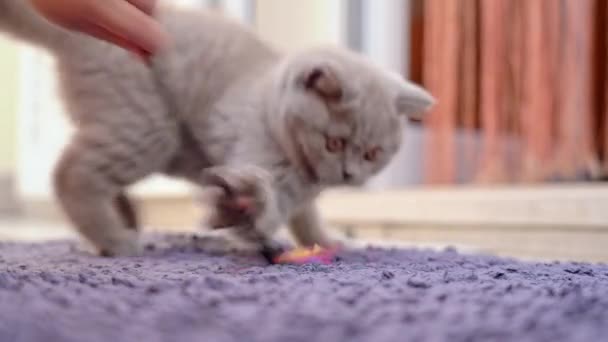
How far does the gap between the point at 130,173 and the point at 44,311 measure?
0.62m

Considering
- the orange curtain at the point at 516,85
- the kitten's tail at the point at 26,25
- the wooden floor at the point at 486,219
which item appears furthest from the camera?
the orange curtain at the point at 516,85

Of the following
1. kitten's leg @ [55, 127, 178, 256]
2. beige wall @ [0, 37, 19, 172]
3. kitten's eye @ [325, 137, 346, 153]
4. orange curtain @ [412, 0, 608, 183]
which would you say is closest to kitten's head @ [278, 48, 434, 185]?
kitten's eye @ [325, 137, 346, 153]

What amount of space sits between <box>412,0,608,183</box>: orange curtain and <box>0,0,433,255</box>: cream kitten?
621mm

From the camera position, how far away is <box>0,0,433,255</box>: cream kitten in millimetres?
1037

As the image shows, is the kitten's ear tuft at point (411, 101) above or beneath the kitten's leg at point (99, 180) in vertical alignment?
above

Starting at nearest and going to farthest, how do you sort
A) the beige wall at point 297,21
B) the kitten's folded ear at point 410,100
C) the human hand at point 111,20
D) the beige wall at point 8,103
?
the human hand at point 111,20 < the kitten's folded ear at point 410,100 < the beige wall at point 297,21 < the beige wall at point 8,103

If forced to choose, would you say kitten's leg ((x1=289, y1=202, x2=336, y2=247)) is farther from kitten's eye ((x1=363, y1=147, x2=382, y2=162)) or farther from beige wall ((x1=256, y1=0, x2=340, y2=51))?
beige wall ((x1=256, y1=0, x2=340, y2=51))

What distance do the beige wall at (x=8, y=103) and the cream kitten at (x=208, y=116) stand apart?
2.15 metres

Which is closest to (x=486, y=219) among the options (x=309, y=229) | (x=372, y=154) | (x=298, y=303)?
(x=309, y=229)

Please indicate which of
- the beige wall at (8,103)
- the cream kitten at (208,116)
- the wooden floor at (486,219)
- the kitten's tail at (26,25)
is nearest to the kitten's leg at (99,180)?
the cream kitten at (208,116)

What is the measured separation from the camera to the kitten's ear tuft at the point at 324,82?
1.02 meters

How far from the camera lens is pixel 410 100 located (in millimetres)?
1135

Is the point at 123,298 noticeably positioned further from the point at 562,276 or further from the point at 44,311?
the point at 562,276

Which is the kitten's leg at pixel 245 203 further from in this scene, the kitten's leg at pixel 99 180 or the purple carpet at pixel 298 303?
the kitten's leg at pixel 99 180
